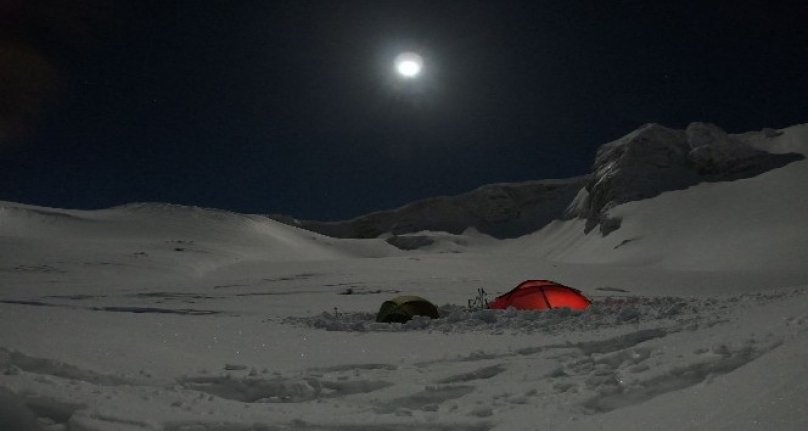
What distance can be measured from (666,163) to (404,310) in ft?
237

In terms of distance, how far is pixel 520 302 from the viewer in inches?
567

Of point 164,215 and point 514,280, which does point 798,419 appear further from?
point 164,215

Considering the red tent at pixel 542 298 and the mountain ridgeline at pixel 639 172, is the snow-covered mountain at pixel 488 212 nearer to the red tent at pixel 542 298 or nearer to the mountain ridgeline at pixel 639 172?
the mountain ridgeline at pixel 639 172

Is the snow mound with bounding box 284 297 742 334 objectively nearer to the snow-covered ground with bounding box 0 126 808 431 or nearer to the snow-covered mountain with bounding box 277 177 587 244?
the snow-covered ground with bounding box 0 126 808 431

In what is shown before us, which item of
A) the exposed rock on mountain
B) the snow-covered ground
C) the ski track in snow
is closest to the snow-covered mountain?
the exposed rock on mountain

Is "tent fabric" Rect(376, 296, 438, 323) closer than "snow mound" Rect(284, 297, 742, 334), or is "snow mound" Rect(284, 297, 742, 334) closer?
"snow mound" Rect(284, 297, 742, 334)

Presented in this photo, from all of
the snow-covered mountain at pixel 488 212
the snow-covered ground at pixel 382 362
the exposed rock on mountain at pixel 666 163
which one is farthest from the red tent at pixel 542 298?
the snow-covered mountain at pixel 488 212

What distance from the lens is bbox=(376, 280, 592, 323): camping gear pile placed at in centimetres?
1342

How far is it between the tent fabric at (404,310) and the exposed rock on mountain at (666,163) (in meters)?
56.7

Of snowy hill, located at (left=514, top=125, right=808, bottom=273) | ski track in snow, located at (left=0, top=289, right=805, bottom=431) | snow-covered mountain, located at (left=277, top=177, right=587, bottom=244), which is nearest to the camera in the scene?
ski track in snow, located at (left=0, top=289, right=805, bottom=431)

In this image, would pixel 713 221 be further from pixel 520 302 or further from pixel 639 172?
pixel 520 302

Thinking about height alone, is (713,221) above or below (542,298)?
above

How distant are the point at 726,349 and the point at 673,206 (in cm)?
6359

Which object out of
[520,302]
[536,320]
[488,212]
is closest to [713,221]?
[520,302]
